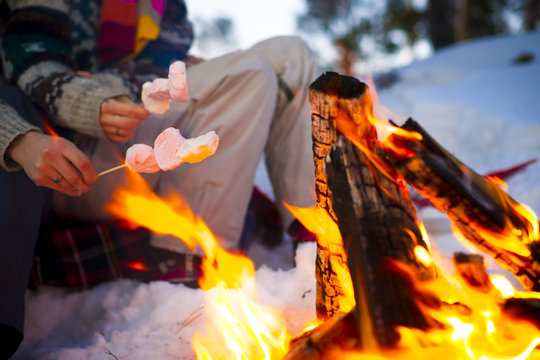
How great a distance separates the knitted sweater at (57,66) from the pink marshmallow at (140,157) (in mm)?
440

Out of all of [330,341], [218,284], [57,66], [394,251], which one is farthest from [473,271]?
[57,66]

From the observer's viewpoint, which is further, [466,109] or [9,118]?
[466,109]

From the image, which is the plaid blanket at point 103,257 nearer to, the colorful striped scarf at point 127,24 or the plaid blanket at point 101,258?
the plaid blanket at point 101,258

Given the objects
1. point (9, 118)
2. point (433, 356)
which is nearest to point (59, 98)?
point (9, 118)

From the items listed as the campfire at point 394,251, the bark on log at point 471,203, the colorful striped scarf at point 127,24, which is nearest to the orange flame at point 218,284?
the campfire at point 394,251

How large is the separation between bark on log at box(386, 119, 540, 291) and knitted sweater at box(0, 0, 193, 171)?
4.06 feet

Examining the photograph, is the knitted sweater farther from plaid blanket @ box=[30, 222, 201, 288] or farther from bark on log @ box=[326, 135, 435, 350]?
bark on log @ box=[326, 135, 435, 350]

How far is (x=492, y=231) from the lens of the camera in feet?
3.27

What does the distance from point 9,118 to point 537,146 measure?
13.6 feet

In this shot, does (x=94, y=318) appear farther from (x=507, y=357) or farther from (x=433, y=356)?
(x=507, y=357)

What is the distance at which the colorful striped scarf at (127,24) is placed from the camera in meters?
1.99

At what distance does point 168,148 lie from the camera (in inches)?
45.3

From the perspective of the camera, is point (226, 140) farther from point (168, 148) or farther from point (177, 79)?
point (168, 148)

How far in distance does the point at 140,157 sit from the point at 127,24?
1192 millimetres
